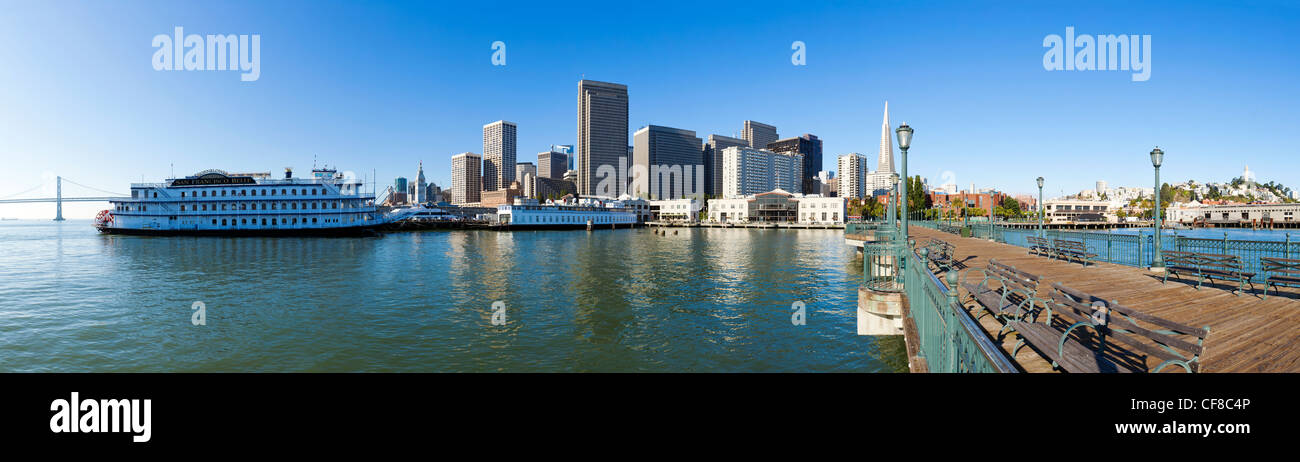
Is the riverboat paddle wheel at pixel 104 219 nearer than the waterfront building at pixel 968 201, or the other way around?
the riverboat paddle wheel at pixel 104 219

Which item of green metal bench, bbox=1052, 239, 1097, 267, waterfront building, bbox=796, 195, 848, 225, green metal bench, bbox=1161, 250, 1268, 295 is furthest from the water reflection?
waterfront building, bbox=796, 195, 848, 225

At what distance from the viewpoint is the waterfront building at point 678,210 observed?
179 metres

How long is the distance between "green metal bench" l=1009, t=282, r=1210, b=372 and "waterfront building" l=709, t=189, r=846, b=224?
14794cm

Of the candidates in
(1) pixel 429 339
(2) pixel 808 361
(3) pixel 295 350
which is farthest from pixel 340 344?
(2) pixel 808 361

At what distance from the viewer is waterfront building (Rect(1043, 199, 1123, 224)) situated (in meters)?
178

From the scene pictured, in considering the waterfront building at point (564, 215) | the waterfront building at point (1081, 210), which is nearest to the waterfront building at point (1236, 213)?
the waterfront building at point (1081, 210)

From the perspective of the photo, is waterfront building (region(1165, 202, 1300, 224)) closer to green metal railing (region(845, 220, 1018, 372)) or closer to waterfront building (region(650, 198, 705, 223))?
waterfront building (region(650, 198, 705, 223))

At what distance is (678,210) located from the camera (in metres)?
183

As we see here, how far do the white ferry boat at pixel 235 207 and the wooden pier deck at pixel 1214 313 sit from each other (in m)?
102

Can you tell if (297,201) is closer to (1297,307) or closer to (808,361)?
(808,361)

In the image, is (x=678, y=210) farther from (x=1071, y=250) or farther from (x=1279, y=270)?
(x=1279, y=270)

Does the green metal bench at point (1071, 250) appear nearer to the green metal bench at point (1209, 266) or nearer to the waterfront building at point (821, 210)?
the green metal bench at point (1209, 266)

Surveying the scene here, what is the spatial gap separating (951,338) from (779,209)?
537 feet
